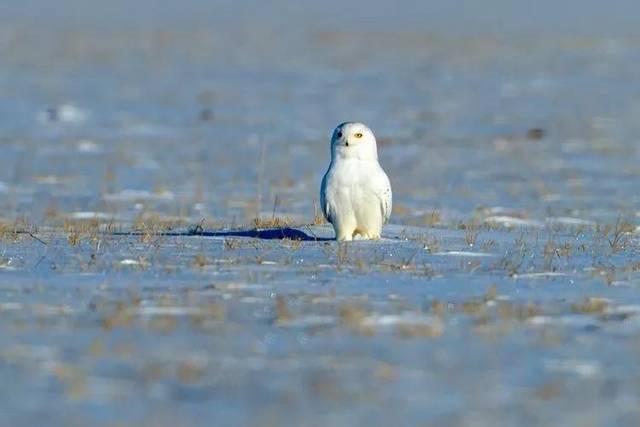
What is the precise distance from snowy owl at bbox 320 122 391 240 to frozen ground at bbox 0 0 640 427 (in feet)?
0.96

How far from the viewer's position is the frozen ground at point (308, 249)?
6.08m

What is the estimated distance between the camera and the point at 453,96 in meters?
29.6

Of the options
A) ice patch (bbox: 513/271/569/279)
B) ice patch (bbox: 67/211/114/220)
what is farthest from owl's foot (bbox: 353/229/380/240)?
ice patch (bbox: 67/211/114/220)

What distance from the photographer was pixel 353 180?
32.8 ft

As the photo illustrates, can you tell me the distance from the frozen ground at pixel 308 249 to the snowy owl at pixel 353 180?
0.96 ft

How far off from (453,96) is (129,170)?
469 inches

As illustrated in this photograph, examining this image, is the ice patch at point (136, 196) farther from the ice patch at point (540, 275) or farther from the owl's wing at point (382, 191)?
the ice patch at point (540, 275)

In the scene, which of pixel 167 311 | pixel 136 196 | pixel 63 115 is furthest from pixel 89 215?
pixel 63 115

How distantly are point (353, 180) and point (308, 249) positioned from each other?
55 centimetres

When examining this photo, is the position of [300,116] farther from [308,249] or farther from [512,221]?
[308,249]

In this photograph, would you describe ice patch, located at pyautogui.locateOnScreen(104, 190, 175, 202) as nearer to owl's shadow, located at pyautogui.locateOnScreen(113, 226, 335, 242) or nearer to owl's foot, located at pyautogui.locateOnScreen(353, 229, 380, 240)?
owl's shadow, located at pyautogui.locateOnScreen(113, 226, 335, 242)

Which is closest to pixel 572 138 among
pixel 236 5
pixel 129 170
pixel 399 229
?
pixel 129 170

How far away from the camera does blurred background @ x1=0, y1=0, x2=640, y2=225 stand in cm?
1653

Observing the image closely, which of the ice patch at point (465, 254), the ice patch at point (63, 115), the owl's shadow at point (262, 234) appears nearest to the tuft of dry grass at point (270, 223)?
the owl's shadow at point (262, 234)
